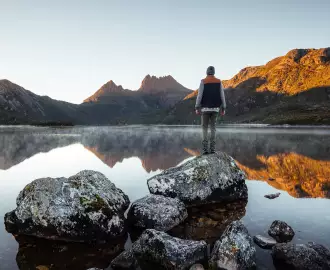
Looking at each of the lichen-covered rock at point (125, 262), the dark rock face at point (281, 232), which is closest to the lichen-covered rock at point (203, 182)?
the dark rock face at point (281, 232)

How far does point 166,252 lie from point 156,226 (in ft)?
9.02

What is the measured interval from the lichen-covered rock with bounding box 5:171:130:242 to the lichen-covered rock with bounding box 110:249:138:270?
197 cm

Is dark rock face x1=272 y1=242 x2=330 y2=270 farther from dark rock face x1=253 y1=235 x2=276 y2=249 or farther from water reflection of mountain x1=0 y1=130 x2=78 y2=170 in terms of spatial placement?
water reflection of mountain x1=0 y1=130 x2=78 y2=170

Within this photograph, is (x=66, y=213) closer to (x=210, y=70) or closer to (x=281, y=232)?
(x=281, y=232)

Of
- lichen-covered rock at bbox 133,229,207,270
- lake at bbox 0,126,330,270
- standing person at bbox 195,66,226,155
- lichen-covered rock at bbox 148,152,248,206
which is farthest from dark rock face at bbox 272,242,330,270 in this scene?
standing person at bbox 195,66,226,155

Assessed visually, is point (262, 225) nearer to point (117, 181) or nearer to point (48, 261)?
point (48, 261)

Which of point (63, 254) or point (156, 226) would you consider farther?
point (156, 226)

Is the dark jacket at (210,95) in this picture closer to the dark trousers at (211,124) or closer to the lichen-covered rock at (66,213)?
the dark trousers at (211,124)

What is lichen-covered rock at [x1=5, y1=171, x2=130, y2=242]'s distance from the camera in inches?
366

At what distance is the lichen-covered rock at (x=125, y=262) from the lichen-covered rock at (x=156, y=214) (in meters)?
2.36

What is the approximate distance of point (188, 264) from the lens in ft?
23.4

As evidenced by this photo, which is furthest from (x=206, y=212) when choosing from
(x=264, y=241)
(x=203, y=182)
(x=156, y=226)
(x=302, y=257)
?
(x=302, y=257)

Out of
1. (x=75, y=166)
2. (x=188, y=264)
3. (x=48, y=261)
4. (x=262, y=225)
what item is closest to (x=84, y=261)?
(x=48, y=261)

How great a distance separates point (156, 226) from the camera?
991 centimetres
